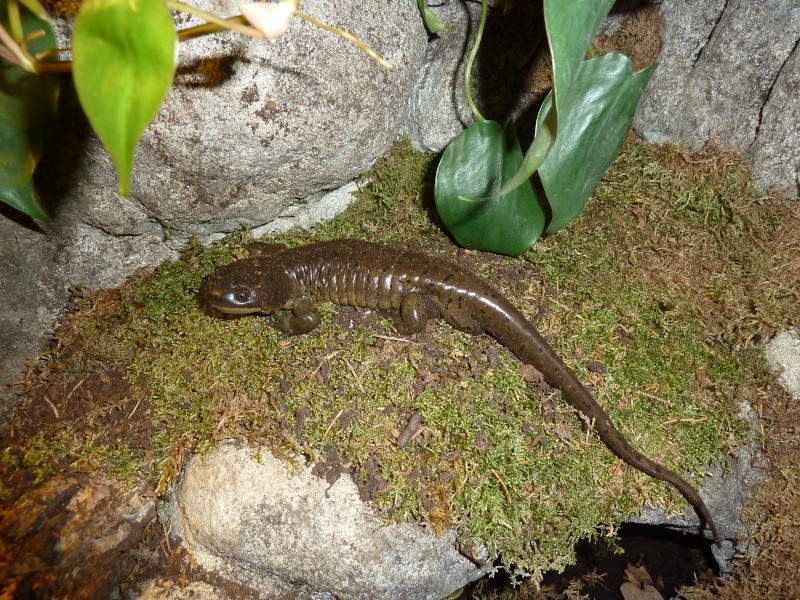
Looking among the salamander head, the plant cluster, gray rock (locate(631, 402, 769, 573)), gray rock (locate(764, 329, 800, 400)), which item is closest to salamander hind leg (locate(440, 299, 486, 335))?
the plant cluster

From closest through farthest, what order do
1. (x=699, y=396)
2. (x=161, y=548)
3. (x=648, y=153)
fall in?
1. (x=161, y=548)
2. (x=699, y=396)
3. (x=648, y=153)

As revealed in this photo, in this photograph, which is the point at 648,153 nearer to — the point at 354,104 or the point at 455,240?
the point at 455,240

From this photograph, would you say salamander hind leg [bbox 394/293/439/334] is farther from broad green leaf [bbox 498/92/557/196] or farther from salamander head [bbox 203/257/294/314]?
broad green leaf [bbox 498/92/557/196]

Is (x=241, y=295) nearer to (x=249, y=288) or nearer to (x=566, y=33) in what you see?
(x=249, y=288)

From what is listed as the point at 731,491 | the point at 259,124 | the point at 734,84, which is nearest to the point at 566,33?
the point at 259,124

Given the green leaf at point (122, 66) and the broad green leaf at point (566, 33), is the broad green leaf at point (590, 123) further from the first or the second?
the green leaf at point (122, 66)

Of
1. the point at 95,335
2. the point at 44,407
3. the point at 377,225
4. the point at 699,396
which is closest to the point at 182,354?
the point at 95,335
